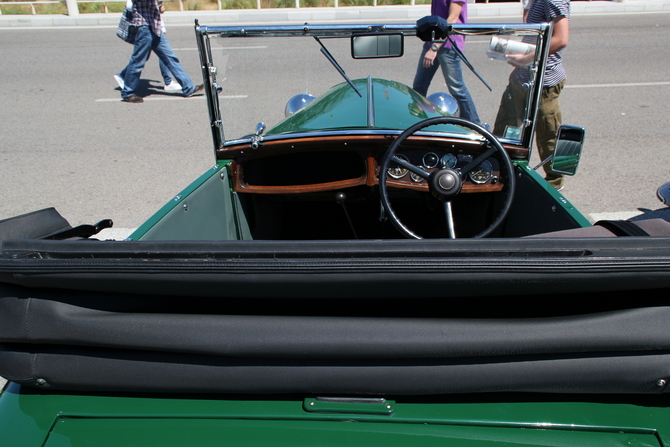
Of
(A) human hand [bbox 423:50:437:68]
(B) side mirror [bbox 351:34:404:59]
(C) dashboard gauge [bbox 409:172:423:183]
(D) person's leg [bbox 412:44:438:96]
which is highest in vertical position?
(B) side mirror [bbox 351:34:404:59]

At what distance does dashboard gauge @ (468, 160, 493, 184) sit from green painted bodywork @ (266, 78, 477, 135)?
0.19 m

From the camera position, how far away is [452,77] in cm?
312

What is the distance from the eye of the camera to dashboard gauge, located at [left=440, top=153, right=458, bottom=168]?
2.71 meters

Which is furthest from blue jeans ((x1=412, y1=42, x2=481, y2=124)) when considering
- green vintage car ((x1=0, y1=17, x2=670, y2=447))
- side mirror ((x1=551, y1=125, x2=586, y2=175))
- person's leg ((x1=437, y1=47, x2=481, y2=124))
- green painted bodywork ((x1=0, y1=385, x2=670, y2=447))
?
green painted bodywork ((x1=0, y1=385, x2=670, y2=447))

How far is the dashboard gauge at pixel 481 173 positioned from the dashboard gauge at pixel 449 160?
4.2 inches

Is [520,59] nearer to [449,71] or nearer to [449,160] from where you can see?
[449,71]

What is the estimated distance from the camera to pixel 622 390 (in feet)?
4.23

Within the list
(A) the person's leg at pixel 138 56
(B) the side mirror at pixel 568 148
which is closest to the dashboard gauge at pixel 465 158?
(B) the side mirror at pixel 568 148

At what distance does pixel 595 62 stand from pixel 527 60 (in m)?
7.55

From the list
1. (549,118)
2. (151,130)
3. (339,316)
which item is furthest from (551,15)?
(151,130)

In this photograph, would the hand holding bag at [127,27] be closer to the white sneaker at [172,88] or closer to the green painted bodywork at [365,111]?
the white sneaker at [172,88]

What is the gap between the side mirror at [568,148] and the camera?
8.23 ft

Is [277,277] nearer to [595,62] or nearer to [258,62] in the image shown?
[258,62]

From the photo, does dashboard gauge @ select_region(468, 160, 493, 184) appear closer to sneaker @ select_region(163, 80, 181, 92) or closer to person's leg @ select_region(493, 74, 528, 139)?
person's leg @ select_region(493, 74, 528, 139)
